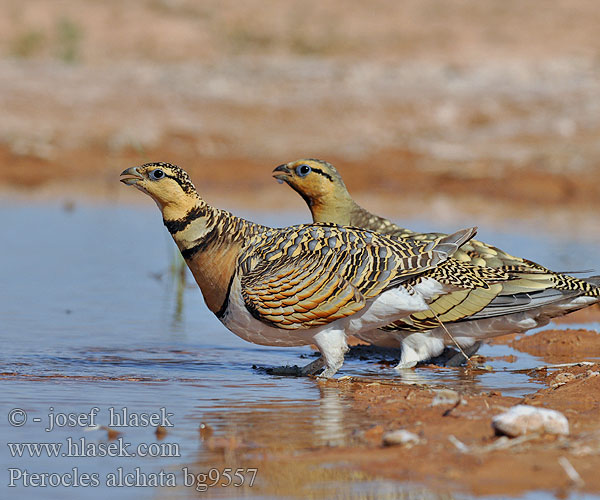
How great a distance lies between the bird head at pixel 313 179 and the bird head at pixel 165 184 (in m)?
1.45

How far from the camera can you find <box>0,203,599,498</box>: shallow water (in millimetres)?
5000

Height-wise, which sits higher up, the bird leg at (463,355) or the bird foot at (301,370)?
the bird leg at (463,355)

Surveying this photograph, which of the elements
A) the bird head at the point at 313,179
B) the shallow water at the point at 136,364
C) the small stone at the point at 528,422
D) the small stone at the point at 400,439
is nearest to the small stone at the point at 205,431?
the shallow water at the point at 136,364

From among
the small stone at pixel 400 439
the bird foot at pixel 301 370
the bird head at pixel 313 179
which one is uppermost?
the bird head at pixel 313 179

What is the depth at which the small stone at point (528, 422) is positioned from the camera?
4715 mm

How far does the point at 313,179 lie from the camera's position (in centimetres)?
812

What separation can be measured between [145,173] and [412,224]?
8409 mm

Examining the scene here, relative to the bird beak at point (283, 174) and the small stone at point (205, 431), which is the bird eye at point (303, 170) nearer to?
the bird beak at point (283, 174)

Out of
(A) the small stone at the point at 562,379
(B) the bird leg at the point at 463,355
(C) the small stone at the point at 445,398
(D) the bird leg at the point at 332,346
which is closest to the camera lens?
(C) the small stone at the point at 445,398

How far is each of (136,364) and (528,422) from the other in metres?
3.22

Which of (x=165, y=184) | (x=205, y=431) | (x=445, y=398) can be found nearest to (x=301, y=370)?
(x=165, y=184)

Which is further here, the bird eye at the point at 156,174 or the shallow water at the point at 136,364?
the bird eye at the point at 156,174

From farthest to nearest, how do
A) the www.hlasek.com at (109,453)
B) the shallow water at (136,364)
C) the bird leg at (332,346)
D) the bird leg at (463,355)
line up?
the bird leg at (463,355) < the bird leg at (332,346) < the shallow water at (136,364) < the www.hlasek.com at (109,453)

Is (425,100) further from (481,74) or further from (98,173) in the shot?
(98,173)
